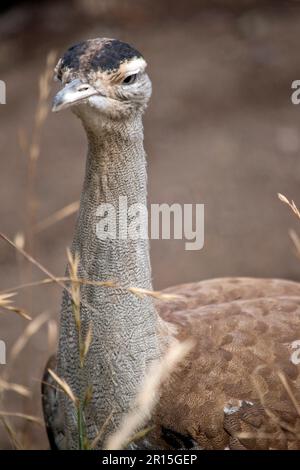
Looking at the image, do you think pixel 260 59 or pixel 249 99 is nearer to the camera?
pixel 249 99

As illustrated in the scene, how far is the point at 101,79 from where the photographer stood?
2473 millimetres

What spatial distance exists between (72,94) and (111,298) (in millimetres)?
685

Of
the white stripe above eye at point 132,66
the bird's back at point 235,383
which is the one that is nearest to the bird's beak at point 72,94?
the white stripe above eye at point 132,66

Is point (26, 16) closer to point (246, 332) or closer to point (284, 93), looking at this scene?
point (284, 93)

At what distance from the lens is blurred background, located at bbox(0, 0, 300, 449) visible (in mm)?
5273

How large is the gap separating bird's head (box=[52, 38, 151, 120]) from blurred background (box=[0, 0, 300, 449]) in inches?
51.6

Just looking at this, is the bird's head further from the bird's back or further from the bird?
the bird's back

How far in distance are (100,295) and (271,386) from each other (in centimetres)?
63

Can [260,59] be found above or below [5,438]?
above

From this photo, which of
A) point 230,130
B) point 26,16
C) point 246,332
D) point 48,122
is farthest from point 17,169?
point 246,332

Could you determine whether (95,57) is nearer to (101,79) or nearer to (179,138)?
(101,79)

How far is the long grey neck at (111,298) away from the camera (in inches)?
105

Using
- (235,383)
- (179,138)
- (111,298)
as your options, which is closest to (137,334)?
(111,298)

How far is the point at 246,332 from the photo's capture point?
9.83 ft
